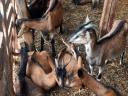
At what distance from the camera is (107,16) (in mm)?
4145

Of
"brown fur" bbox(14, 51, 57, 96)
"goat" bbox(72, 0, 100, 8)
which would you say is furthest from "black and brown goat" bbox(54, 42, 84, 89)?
"goat" bbox(72, 0, 100, 8)

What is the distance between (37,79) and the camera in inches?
147

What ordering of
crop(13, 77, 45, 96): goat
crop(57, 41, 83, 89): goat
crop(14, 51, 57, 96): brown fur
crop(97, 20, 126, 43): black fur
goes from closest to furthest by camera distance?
crop(57, 41, 83, 89): goat
crop(13, 77, 45, 96): goat
crop(14, 51, 57, 96): brown fur
crop(97, 20, 126, 43): black fur

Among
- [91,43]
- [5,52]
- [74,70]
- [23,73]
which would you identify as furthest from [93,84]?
[5,52]

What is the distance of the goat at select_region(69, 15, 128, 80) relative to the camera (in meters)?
3.68

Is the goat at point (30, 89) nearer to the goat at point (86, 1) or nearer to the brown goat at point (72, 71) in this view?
the brown goat at point (72, 71)

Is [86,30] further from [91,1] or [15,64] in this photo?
[91,1]

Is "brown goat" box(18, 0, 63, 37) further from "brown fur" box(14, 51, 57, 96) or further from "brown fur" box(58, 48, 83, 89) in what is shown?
"brown fur" box(58, 48, 83, 89)

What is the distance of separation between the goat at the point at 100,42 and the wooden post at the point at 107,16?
4.8 inches

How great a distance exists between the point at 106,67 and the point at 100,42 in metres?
0.58

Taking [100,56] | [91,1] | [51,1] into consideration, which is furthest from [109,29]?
[91,1]

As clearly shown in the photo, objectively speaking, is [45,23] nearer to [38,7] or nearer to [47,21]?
[47,21]

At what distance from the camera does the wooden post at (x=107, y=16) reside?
4039 millimetres

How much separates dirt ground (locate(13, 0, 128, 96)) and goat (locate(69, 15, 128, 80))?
24 cm
